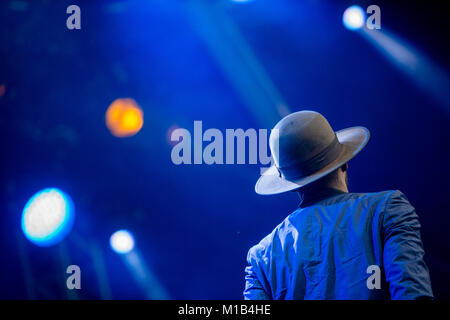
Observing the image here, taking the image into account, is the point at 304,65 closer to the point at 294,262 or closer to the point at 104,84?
the point at 104,84

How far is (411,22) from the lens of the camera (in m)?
2.71

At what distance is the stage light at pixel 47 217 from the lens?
2.88m

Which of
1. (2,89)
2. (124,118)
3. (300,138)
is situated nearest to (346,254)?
(300,138)

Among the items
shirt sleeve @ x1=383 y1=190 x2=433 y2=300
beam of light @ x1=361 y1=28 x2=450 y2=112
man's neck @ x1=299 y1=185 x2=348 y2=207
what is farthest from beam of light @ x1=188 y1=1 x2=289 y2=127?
shirt sleeve @ x1=383 y1=190 x2=433 y2=300

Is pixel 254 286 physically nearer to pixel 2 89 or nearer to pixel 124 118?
pixel 124 118

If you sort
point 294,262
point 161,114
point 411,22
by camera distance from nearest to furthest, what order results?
1. point 294,262
2. point 411,22
3. point 161,114

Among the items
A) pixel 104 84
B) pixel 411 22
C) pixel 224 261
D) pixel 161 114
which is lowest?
pixel 224 261

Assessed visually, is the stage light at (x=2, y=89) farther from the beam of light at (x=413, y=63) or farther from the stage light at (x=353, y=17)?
the beam of light at (x=413, y=63)

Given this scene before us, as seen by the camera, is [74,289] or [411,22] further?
[74,289]

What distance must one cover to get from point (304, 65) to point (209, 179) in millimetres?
1151

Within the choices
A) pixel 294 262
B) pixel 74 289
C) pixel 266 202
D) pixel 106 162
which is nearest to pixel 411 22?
pixel 266 202

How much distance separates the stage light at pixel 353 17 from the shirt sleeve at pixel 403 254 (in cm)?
186

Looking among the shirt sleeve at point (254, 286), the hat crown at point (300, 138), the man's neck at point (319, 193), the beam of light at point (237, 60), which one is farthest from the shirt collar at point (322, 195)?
the beam of light at point (237, 60)

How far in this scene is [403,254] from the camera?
1170 mm
